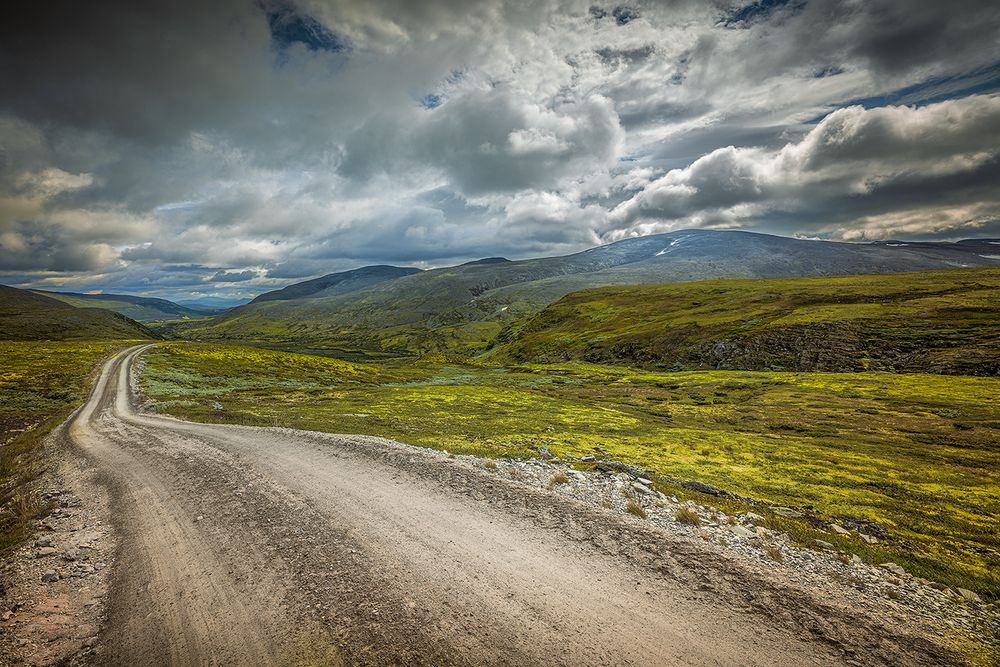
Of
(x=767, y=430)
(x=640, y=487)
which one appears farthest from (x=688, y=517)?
(x=767, y=430)

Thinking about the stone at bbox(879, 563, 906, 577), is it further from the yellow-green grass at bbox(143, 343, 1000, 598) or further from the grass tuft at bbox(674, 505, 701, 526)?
the grass tuft at bbox(674, 505, 701, 526)

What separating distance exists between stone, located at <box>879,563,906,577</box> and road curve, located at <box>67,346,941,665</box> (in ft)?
10.8

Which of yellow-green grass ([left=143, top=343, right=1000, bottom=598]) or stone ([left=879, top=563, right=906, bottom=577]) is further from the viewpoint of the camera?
yellow-green grass ([left=143, top=343, right=1000, bottom=598])

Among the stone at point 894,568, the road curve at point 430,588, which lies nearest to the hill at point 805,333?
the stone at point 894,568

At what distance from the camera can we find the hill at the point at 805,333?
68.9 metres

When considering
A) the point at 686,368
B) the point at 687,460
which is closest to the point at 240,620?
the point at 687,460

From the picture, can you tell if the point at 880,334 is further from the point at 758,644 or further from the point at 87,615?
the point at 87,615

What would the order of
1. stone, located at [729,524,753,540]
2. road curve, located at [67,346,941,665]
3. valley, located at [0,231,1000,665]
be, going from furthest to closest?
stone, located at [729,524,753,540], valley, located at [0,231,1000,665], road curve, located at [67,346,941,665]

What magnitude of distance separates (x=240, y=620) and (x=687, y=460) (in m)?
22.2

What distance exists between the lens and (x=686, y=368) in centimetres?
8806

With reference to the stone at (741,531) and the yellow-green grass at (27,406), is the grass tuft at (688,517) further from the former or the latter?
the yellow-green grass at (27,406)

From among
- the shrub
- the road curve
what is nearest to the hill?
the shrub

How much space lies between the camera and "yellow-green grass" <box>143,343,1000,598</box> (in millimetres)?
14435

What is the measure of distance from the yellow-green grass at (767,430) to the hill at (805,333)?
44.4ft
